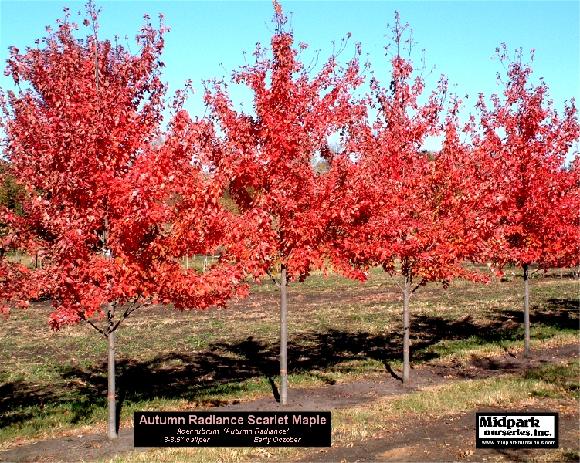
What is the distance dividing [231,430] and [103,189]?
5.07 metres

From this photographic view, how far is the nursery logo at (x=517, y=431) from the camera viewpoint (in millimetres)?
9047

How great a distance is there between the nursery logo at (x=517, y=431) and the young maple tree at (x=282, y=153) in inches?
172

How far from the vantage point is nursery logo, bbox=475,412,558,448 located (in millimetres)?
9047

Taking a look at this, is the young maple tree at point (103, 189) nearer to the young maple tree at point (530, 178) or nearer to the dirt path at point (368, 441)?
the dirt path at point (368, 441)

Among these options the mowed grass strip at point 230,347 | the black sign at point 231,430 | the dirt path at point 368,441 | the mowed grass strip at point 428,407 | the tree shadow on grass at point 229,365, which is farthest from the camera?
the tree shadow on grass at point 229,365

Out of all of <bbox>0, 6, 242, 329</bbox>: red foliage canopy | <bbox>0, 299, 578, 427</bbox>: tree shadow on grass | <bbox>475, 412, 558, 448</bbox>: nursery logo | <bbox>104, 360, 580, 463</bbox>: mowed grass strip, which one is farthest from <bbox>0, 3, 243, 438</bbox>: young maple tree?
<bbox>475, 412, 558, 448</bbox>: nursery logo

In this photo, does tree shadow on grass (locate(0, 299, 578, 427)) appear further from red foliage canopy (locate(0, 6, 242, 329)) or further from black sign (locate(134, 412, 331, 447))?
red foliage canopy (locate(0, 6, 242, 329))

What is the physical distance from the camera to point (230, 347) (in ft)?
72.7

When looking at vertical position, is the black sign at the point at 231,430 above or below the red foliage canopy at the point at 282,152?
below

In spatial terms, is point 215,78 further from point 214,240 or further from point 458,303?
point 458,303

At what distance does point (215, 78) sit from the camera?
40.1 feet

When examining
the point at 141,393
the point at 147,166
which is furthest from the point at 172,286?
the point at 141,393

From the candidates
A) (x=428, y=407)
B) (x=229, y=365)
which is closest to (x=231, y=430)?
(x=428, y=407)

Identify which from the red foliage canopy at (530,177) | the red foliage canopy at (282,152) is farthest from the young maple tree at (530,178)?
the red foliage canopy at (282,152)
